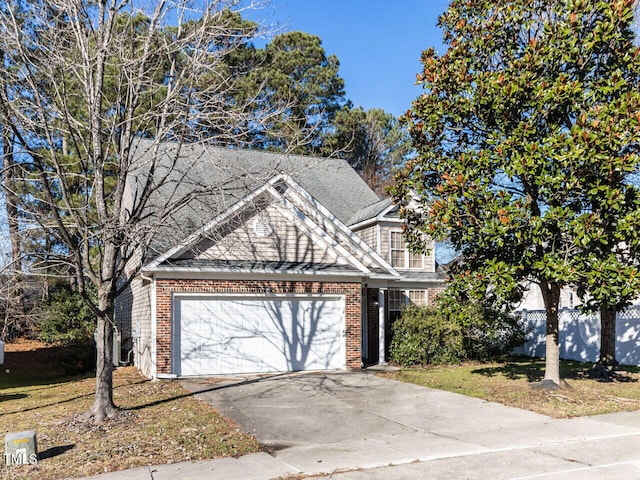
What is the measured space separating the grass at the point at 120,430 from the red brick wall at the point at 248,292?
1.03 metres

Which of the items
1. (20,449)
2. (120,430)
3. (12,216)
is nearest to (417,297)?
(120,430)

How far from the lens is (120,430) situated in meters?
8.85

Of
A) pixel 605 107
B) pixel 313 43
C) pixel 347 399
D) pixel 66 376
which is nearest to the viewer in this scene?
pixel 605 107

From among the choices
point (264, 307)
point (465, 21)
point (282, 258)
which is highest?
point (465, 21)

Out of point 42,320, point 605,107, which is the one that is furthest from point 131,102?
point 42,320

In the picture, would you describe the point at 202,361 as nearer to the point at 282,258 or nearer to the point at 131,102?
the point at 282,258

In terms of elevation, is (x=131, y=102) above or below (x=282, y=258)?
above

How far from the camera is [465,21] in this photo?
12477 mm

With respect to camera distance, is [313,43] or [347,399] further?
[313,43]

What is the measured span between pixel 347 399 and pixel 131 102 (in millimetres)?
7149

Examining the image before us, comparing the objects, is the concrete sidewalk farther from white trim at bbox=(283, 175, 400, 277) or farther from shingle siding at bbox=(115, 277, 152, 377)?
white trim at bbox=(283, 175, 400, 277)

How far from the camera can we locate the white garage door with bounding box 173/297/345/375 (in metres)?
14.3

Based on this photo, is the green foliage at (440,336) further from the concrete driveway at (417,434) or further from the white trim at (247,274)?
the concrete driveway at (417,434)

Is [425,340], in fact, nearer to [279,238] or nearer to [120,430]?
[279,238]
